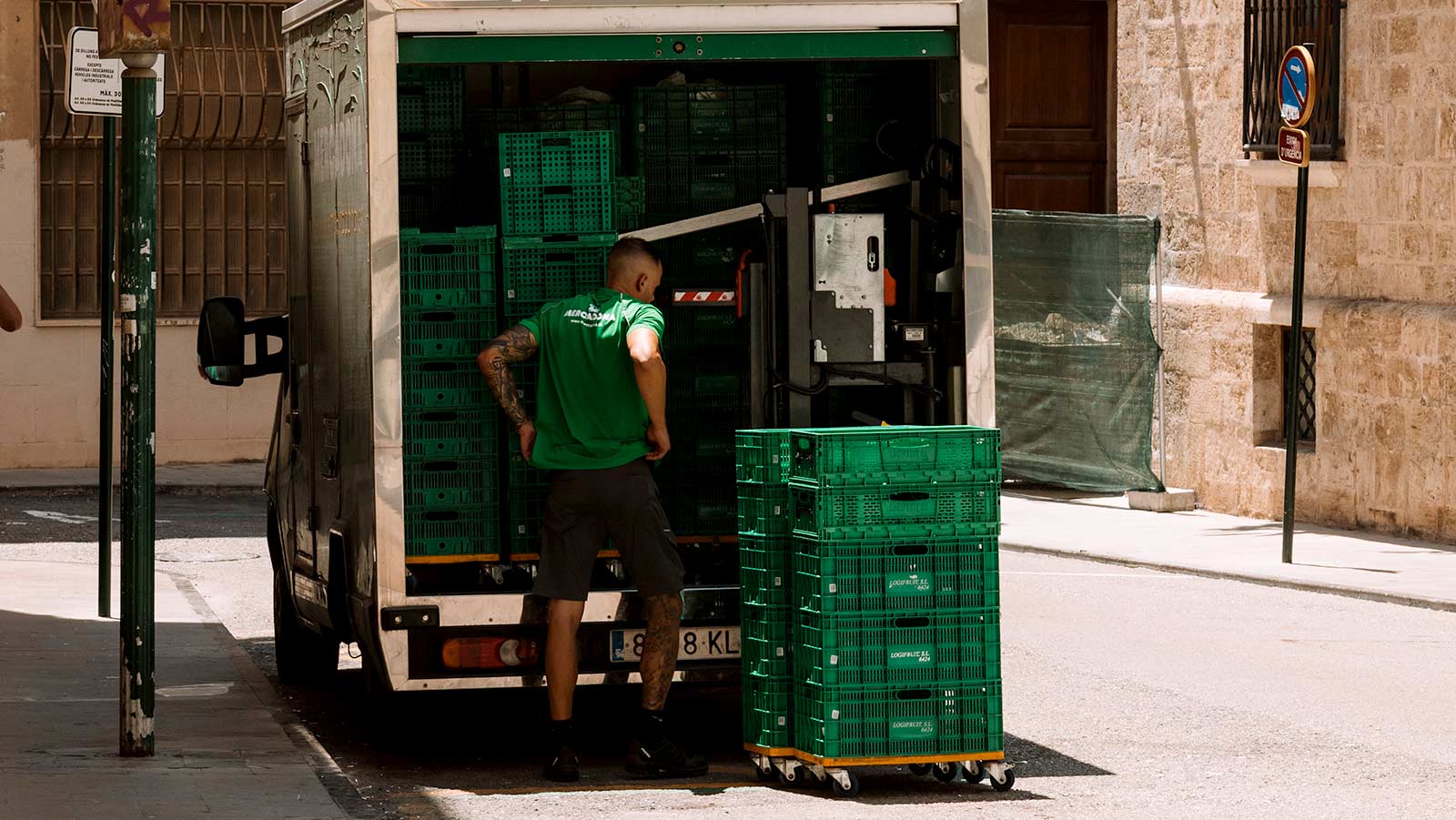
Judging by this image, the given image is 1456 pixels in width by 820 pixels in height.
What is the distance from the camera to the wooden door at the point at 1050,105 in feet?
72.3

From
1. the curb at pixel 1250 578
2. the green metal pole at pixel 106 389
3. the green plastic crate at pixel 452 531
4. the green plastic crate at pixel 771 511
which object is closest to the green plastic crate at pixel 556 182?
the green plastic crate at pixel 452 531

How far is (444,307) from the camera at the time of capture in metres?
8.90

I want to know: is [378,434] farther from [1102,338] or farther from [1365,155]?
[1102,338]

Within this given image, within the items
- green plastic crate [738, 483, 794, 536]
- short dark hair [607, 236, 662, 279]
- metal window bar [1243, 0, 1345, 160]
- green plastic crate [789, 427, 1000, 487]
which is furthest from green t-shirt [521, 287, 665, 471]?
metal window bar [1243, 0, 1345, 160]

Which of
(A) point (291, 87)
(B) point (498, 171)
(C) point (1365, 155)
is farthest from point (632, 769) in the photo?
(C) point (1365, 155)

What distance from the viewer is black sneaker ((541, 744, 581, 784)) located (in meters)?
8.23

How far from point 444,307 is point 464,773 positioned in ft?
5.58

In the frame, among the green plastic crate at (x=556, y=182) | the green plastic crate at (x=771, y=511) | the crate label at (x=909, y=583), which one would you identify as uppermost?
the green plastic crate at (x=556, y=182)

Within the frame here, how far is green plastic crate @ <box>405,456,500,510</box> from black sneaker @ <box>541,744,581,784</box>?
1.10m

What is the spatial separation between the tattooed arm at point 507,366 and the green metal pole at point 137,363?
3.71 feet

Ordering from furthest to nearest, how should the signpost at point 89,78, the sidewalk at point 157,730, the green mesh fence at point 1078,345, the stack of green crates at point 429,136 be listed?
the green mesh fence at point 1078,345, the signpost at point 89,78, the stack of green crates at point 429,136, the sidewalk at point 157,730

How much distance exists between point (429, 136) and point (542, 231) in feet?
2.75

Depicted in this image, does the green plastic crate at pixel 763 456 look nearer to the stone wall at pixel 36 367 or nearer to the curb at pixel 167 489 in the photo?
the curb at pixel 167 489

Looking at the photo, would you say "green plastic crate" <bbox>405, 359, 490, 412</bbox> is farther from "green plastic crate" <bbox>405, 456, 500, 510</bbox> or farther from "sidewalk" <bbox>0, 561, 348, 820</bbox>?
"sidewalk" <bbox>0, 561, 348, 820</bbox>
